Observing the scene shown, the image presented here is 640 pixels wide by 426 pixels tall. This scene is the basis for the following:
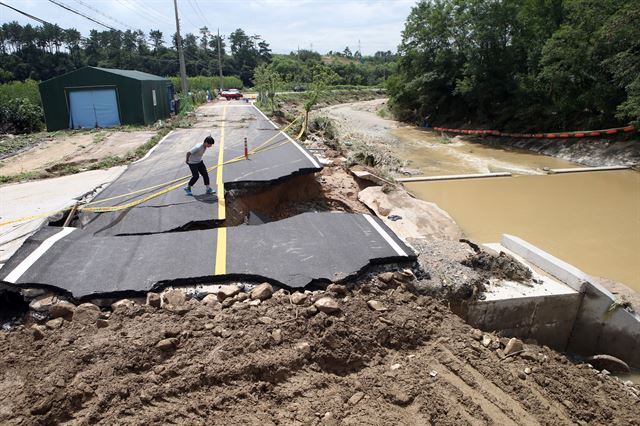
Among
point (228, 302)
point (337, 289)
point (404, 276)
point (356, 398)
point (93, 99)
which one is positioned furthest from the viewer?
point (93, 99)

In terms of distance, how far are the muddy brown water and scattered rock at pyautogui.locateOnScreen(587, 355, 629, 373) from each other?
143 inches

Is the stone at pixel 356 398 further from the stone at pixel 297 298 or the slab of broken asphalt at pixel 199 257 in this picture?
the slab of broken asphalt at pixel 199 257

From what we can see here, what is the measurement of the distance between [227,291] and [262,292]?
0.43m

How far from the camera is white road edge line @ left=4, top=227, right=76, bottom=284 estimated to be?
5.32 meters

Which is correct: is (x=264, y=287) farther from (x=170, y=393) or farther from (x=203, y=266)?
(x=170, y=393)

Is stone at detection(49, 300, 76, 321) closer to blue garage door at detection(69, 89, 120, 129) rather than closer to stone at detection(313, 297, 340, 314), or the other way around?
stone at detection(313, 297, 340, 314)

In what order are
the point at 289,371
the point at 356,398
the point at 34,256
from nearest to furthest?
the point at 356,398 → the point at 289,371 → the point at 34,256

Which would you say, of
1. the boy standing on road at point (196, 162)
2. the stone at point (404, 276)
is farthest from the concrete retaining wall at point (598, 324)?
the boy standing on road at point (196, 162)

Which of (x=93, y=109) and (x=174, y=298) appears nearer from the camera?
(x=174, y=298)

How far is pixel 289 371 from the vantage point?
13.9 feet

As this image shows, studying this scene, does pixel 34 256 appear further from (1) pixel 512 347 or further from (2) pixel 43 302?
(1) pixel 512 347

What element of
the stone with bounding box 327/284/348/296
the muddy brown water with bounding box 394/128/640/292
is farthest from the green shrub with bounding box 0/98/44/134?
the stone with bounding box 327/284/348/296

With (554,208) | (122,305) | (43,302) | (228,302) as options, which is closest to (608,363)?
(228,302)

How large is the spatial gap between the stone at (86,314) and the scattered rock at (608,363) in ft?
21.4
